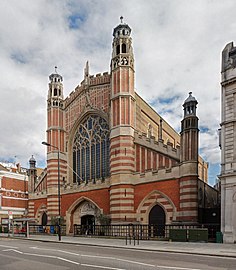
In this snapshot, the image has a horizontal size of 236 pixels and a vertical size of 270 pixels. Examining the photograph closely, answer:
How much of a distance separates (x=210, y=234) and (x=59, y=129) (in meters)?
24.6

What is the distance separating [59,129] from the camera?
139 ft

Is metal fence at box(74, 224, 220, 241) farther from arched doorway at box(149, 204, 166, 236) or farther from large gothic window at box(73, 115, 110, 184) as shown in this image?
large gothic window at box(73, 115, 110, 184)

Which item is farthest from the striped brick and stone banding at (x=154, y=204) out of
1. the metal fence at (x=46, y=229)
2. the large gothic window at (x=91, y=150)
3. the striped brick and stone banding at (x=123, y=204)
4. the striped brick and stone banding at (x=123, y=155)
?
the metal fence at (x=46, y=229)

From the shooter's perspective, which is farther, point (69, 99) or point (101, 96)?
point (69, 99)

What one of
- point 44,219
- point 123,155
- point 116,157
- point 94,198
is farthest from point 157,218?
point 44,219

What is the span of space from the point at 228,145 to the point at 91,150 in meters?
20.0

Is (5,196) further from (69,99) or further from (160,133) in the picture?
(160,133)

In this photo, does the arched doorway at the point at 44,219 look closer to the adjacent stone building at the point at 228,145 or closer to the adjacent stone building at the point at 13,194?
the adjacent stone building at the point at 13,194

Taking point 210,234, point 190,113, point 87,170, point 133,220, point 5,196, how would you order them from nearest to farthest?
point 210,234 < point 190,113 < point 133,220 < point 87,170 < point 5,196

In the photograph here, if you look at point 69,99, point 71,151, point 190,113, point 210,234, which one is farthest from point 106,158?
point 210,234

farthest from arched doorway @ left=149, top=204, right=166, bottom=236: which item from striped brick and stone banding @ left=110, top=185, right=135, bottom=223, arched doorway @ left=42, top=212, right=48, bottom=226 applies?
arched doorway @ left=42, top=212, right=48, bottom=226

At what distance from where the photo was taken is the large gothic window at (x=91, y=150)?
38.1 metres

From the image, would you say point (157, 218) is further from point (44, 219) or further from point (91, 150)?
point (44, 219)

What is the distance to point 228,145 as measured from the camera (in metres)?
23.1
